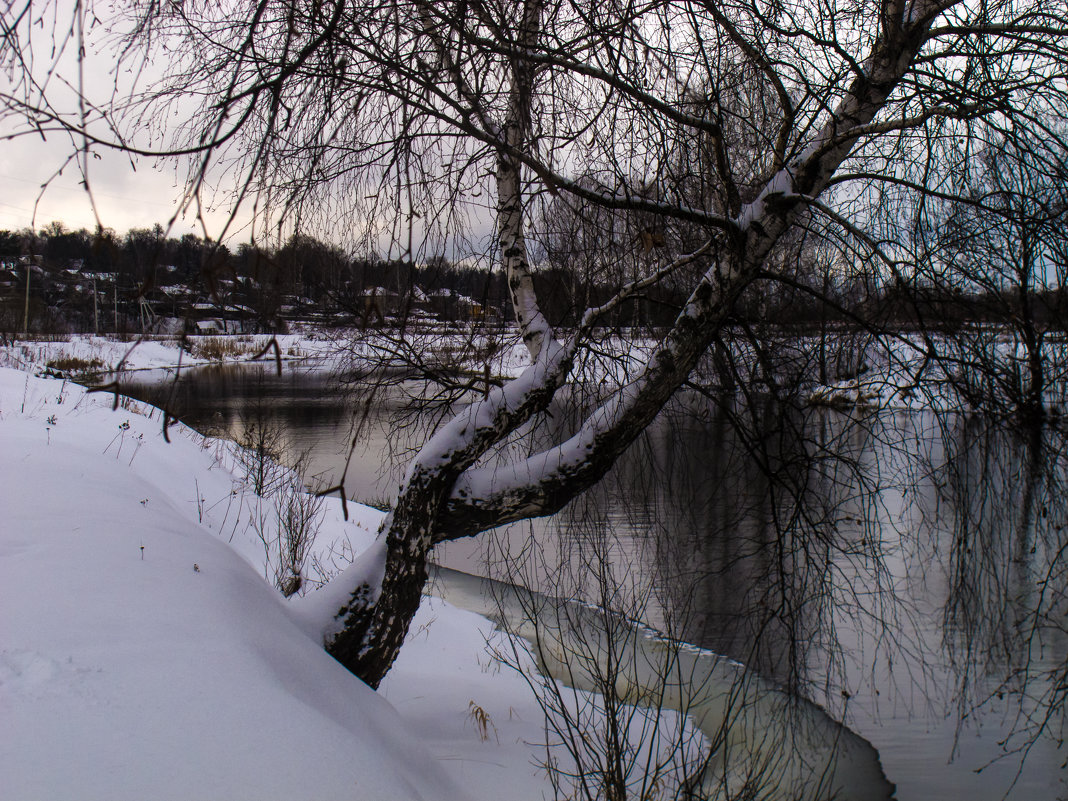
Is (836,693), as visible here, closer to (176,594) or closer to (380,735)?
(380,735)

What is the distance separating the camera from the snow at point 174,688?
2.20 meters

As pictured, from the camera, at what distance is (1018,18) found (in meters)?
3.01

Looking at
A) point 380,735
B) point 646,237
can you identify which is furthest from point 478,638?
point 646,237

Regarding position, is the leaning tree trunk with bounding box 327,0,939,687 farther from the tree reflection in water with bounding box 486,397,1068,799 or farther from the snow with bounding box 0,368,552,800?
the tree reflection in water with bounding box 486,397,1068,799

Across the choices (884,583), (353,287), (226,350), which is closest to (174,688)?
(353,287)

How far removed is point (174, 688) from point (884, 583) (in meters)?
7.28

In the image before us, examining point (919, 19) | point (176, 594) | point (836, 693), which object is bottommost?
point (836, 693)

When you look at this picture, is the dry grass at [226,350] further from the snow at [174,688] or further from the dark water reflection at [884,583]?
the snow at [174,688]

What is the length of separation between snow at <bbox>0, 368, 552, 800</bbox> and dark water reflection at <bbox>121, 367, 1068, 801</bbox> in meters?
0.96

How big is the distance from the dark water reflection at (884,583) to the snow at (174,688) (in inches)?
37.8

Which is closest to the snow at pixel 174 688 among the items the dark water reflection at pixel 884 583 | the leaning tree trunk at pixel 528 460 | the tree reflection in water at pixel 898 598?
the leaning tree trunk at pixel 528 460

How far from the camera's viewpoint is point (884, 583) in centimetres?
786

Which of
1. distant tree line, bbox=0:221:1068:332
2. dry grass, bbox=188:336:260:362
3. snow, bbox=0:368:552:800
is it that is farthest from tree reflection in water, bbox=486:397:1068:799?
dry grass, bbox=188:336:260:362

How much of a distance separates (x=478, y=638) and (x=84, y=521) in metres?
3.52
